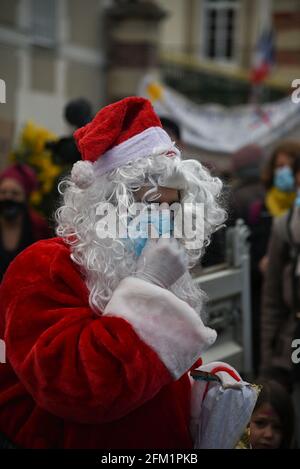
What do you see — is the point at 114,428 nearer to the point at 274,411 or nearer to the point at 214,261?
the point at 274,411

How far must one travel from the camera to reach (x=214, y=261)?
3439 millimetres

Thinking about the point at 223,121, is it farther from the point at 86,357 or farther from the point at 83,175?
the point at 86,357

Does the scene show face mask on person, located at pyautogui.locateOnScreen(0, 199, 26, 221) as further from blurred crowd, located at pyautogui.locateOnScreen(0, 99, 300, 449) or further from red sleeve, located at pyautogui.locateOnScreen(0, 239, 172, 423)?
red sleeve, located at pyautogui.locateOnScreen(0, 239, 172, 423)

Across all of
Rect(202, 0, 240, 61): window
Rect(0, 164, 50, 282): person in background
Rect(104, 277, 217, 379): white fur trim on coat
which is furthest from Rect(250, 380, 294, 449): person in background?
Rect(202, 0, 240, 61): window

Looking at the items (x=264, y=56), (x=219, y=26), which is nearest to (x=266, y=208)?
(x=264, y=56)

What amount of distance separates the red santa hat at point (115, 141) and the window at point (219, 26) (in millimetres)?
19201

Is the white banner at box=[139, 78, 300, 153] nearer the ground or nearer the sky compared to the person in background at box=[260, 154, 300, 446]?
nearer the ground

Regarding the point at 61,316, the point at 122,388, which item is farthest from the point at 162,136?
the point at 122,388

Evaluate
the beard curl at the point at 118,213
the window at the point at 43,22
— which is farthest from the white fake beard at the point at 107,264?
the window at the point at 43,22

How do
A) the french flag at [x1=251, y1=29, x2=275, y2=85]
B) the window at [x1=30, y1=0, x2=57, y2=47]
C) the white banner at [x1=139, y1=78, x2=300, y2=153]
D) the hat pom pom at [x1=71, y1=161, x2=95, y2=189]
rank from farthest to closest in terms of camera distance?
the french flag at [x1=251, y1=29, x2=275, y2=85]
the white banner at [x1=139, y1=78, x2=300, y2=153]
the window at [x1=30, y1=0, x2=57, y2=47]
the hat pom pom at [x1=71, y1=161, x2=95, y2=189]

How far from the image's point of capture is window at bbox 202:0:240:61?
20.7m

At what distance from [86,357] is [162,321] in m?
0.21

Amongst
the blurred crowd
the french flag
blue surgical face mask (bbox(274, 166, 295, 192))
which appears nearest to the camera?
the blurred crowd

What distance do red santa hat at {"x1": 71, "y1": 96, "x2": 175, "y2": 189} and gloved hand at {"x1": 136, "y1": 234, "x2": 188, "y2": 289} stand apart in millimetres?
273
